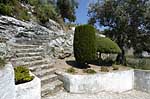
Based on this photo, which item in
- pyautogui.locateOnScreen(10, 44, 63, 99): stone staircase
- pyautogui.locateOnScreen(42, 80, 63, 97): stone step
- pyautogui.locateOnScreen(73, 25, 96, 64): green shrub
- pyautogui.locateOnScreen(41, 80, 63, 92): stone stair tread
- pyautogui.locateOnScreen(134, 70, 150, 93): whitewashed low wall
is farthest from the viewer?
pyautogui.locateOnScreen(134, 70, 150, 93): whitewashed low wall

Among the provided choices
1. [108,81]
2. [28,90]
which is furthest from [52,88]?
[108,81]

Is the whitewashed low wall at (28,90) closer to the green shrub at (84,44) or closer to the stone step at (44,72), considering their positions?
the stone step at (44,72)

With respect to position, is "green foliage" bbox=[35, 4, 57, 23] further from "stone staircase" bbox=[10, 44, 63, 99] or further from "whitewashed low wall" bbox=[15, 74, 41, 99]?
"whitewashed low wall" bbox=[15, 74, 41, 99]

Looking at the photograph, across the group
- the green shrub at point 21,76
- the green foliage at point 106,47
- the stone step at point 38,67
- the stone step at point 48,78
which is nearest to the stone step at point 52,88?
the stone step at point 48,78

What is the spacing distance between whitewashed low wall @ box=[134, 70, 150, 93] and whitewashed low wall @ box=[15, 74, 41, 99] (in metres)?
5.56

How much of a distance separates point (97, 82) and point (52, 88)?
200 centimetres

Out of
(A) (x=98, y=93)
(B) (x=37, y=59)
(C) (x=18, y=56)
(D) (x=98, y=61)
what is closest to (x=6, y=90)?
(C) (x=18, y=56)

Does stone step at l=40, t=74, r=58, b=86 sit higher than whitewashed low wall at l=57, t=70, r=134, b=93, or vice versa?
stone step at l=40, t=74, r=58, b=86

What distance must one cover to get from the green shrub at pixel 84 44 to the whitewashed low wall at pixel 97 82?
122 centimetres

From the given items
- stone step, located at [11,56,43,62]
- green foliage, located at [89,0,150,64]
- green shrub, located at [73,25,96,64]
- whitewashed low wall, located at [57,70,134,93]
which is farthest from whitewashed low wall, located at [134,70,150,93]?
stone step, located at [11,56,43,62]

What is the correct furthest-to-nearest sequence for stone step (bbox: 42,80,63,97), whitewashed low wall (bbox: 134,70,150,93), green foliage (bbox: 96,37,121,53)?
green foliage (bbox: 96,37,121,53), whitewashed low wall (bbox: 134,70,150,93), stone step (bbox: 42,80,63,97)

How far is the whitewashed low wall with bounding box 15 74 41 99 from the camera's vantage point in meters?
5.20

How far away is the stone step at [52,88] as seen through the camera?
7.22m

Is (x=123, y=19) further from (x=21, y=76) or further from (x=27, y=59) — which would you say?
(x=21, y=76)
